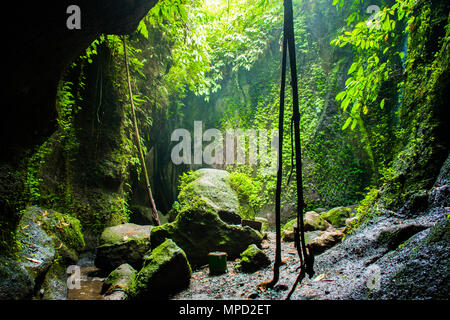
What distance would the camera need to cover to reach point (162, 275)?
2.69m

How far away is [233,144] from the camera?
898 cm

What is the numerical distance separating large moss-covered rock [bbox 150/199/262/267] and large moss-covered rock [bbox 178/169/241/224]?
0.29 metres

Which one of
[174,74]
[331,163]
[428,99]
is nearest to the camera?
[428,99]

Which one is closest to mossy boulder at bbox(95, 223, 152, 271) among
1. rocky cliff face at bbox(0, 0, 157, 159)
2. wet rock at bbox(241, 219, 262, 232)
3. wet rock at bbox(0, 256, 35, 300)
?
wet rock at bbox(0, 256, 35, 300)

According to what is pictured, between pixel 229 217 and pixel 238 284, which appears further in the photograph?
pixel 229 217

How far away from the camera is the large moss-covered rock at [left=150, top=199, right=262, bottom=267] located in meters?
3.72

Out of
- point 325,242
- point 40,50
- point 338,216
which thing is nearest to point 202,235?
point 325,242

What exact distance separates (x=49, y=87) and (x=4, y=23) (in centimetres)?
65

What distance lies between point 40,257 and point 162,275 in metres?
1.32

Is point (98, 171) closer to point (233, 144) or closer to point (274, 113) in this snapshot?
point (233, 144)

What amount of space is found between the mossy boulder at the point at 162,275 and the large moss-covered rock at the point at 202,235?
797mm

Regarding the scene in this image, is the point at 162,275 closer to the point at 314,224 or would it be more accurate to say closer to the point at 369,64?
the point at 314,224

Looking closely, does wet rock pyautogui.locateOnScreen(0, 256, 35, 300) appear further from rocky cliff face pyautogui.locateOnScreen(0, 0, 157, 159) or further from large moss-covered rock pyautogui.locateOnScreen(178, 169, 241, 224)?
large moss-covered rock pyautogui.locateOnScreen(178, 169, 241, 224)
